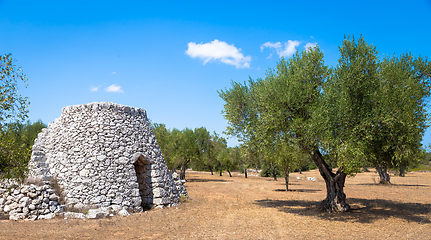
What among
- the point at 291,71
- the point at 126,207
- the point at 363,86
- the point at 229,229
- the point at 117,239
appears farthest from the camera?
the point at 291,71

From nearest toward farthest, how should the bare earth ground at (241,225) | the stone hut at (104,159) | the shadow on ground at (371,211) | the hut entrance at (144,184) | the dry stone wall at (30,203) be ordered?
1. the bare earth ground at (241,225)
2. the dry stone wall at (30,203)
3. the shadow on ground at (371,211)
4. the stone hut at (104,159)
5. the hut entrance at (144,184)

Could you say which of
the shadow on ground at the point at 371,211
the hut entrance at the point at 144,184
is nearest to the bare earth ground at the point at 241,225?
the shadow on ground at the point at 371,211

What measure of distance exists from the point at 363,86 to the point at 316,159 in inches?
180

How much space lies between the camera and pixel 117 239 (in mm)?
9688

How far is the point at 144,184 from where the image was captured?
51.5 feet

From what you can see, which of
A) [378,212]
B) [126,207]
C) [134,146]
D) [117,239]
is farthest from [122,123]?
[378,212]

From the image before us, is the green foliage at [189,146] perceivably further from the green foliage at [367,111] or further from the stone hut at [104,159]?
the green foliage at [367,111]

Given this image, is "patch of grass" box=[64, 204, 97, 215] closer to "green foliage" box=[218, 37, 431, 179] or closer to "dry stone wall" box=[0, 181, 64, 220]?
"dry stone wall" box=[0, 181, 64, 220]

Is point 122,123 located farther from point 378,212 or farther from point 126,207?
point 378,212

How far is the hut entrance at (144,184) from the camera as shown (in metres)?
15.3

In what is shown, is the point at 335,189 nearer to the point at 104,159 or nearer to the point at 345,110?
the point at 345,110

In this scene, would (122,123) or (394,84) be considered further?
(122,123)

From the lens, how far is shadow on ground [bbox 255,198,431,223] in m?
13.3

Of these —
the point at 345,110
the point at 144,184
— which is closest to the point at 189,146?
the point at 144,184
